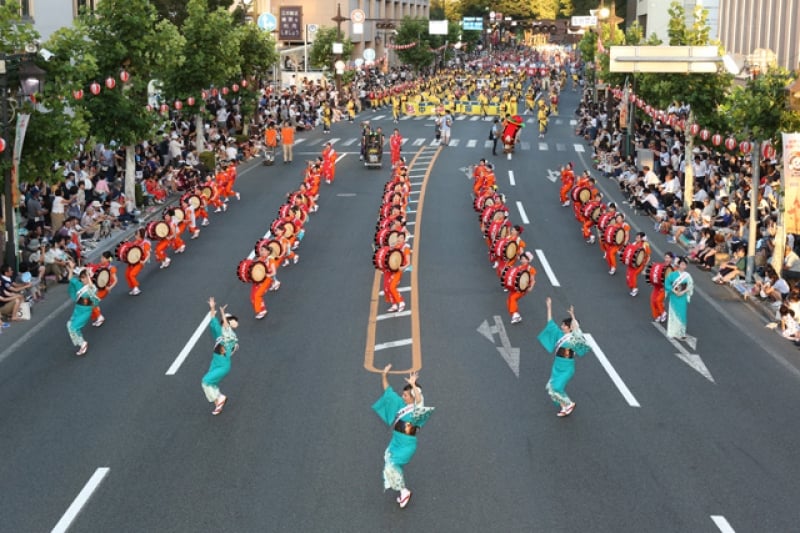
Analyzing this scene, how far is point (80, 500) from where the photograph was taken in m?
12.3

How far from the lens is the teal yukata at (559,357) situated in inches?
592

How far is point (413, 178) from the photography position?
1661 inches

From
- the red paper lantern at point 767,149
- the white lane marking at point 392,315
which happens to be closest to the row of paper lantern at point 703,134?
the red paper lantern at point 767,149

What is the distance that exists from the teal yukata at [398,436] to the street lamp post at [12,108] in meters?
13.7

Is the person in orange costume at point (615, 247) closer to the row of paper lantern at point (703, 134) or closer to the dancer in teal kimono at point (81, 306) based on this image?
the row of paper lantern at point (703, 134)

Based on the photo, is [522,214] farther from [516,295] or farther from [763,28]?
[763,28]

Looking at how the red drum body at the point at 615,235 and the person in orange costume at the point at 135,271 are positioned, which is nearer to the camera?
the person in orange costume at the point at 135,271

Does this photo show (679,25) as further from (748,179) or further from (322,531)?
(322,531)

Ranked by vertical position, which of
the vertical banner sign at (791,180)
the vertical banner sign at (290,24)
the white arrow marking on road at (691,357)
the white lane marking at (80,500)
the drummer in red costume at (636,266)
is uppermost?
the vertical banner sign at (290,24)

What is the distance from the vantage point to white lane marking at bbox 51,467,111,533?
11.7m

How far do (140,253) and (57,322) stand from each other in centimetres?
287

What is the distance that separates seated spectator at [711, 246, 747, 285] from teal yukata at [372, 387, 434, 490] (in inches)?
574

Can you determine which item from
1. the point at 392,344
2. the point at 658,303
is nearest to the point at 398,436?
the point at 392,344

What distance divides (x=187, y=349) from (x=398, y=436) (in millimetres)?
7825
